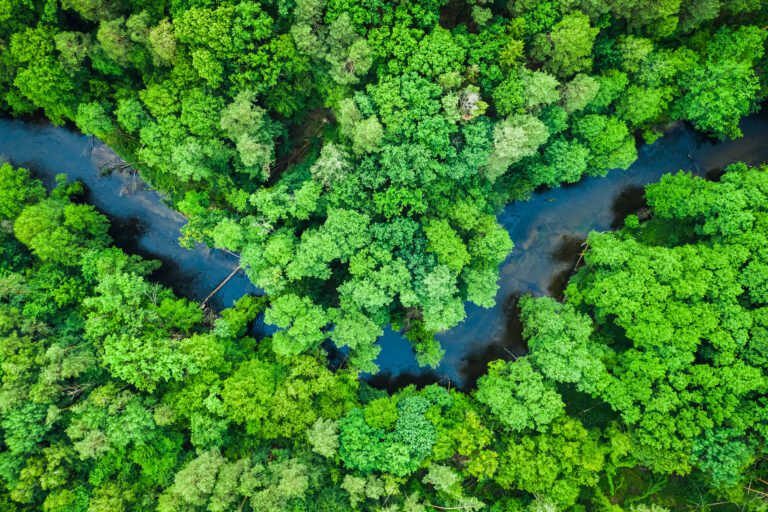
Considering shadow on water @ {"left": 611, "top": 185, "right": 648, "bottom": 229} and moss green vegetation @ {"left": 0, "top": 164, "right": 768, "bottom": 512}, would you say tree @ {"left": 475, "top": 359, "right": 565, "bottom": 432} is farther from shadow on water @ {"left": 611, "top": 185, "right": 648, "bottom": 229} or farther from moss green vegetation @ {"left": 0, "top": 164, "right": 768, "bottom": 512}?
shadow on water @ {"left": 611, "top": 185, "right": 648, "bottom": 229}

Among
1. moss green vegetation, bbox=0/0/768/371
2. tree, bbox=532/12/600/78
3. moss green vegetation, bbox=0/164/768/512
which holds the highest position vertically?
tree, bbox=532/12/600/78

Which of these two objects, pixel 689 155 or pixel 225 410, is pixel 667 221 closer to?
pixel 689 155

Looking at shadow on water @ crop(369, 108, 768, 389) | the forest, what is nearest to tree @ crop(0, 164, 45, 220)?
the forest

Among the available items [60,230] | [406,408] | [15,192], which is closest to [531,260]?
[406,408]

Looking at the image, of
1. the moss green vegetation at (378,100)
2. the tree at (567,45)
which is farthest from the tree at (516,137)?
the tree at (567,45)

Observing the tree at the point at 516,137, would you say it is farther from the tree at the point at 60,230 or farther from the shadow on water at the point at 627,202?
the tree at the point at 60,230

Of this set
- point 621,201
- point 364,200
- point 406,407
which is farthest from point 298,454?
point 621,201
